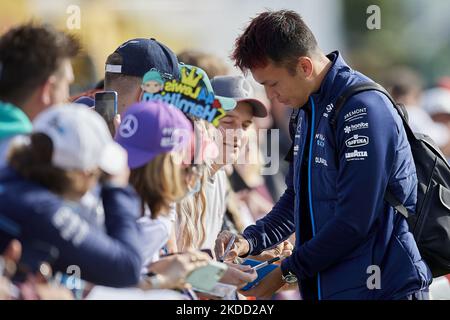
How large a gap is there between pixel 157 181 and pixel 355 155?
3.13ft

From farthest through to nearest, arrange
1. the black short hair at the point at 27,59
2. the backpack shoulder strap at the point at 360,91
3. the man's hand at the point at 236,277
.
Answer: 1. the backpack shoulder strap at the point at 360,91
2. the man's hand at the point at 236,277
3. the black short hair at the point at 27,59

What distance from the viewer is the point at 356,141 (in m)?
4.33

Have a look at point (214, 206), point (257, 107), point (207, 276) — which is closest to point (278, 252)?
point (214, 206)

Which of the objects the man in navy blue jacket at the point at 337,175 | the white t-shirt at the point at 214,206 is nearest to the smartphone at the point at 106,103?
the man in navy blue jacket at the point at 337,175

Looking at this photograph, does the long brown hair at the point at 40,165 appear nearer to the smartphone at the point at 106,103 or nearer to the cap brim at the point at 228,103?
the smartphone at the point at 106,103

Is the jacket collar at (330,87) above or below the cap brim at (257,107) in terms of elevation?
above

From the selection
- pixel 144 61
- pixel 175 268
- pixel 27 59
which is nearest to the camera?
pixel 27 59


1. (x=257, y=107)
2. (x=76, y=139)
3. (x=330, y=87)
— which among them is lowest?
(x=257, y=107)

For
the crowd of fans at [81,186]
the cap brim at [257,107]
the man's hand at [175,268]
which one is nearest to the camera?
the crowd of fans at [81,186]

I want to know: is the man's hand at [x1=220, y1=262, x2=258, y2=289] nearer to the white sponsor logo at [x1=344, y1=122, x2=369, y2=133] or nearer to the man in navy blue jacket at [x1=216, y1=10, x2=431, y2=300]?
the man in navy blue jacket at [x1=216, y1=10, x2=431, y2=300]

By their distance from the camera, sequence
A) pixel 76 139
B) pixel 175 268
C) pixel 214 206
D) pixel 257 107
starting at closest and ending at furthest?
pixel 76 139 < pixel 175 268 < pixel 214 206 < pixel 257 107

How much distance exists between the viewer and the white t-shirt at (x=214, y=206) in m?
5.69

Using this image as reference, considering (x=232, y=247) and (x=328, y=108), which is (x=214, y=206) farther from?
(x=328, y=108)

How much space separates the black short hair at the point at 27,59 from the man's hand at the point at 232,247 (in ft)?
4.85
